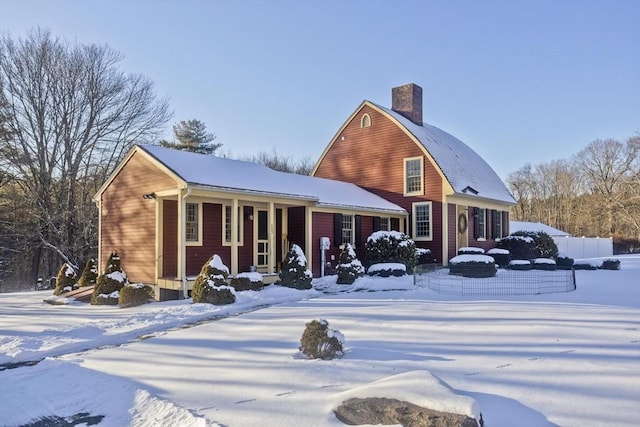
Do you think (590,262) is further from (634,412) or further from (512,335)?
(634,412)

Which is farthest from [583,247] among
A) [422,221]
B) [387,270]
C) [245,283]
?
[245,283]

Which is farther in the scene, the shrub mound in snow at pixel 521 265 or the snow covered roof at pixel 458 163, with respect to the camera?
the snow covered roof at pixel 458 163

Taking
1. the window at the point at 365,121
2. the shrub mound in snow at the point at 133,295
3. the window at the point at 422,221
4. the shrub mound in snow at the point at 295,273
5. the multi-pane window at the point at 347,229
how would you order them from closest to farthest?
the shrub mound in snow at the point at 133,295 → the shrub mound in snow at the point at 295,273 → the multi-pane window at the point at 347,229 → the window at the point at 422,221 → the window at the point at 365,121

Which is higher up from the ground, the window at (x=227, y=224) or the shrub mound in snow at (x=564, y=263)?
the window at (x=227, y=224)

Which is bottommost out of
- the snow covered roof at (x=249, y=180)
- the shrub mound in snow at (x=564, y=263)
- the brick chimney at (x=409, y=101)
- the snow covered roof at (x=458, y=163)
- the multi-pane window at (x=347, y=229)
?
the shrub mound in snow at (x=564, y=263)

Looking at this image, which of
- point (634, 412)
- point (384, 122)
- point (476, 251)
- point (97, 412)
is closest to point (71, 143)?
point (384, 122)

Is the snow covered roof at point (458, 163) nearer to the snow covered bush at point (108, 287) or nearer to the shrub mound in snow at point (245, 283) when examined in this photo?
the shrub mound in snow at point (245, 283)

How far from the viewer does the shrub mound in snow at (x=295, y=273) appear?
13.6 meters

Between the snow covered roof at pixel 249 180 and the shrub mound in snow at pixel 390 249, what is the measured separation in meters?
1.52

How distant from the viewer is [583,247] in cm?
3488

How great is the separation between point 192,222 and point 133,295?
294 centimetres

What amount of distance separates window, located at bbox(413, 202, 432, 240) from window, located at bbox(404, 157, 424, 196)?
0.69m

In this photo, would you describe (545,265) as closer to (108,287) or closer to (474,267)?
(474,267)

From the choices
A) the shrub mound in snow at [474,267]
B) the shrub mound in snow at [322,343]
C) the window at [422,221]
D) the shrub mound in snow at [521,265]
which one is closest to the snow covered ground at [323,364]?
the shrub mound in snow at [322,343]
